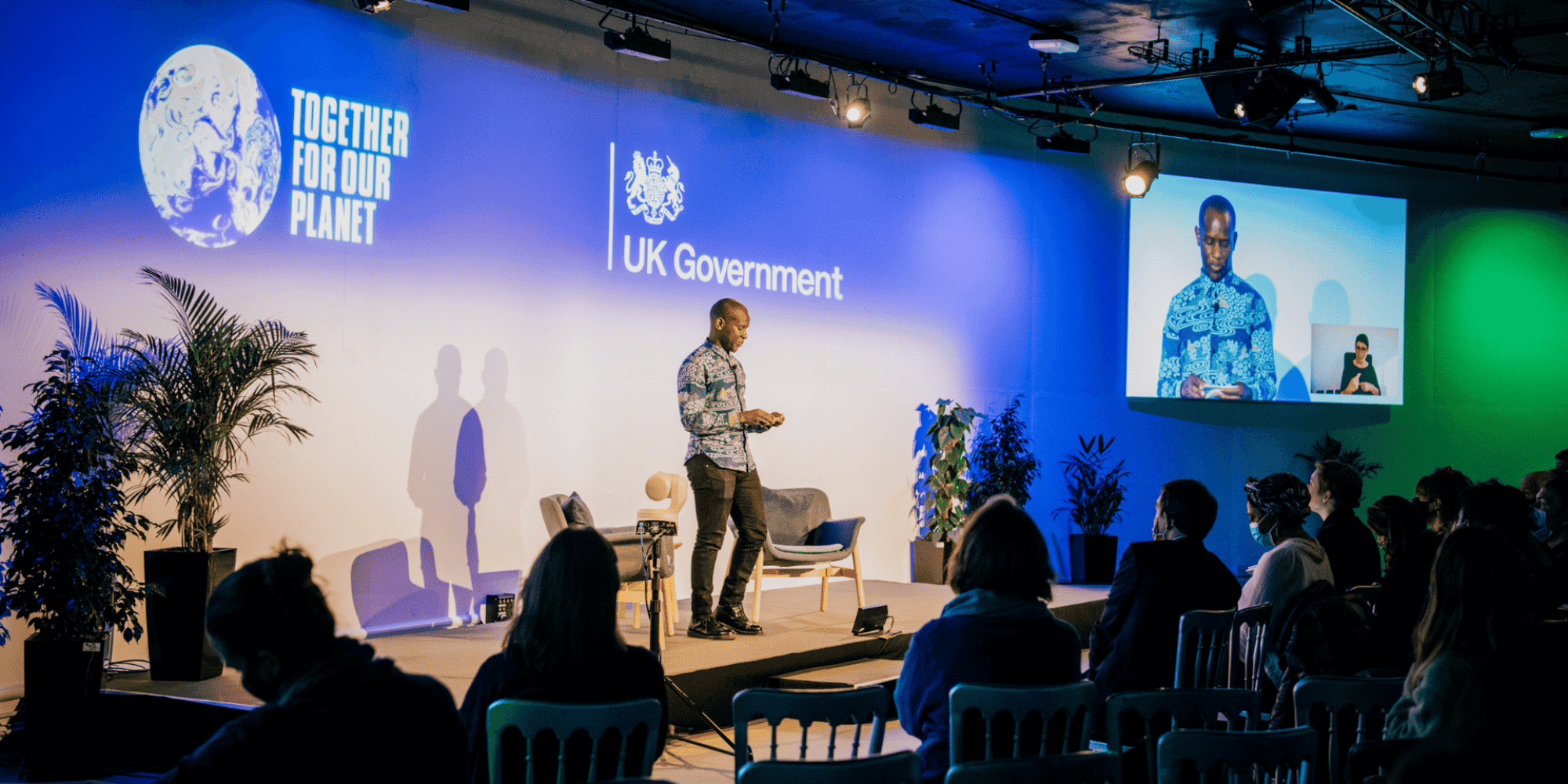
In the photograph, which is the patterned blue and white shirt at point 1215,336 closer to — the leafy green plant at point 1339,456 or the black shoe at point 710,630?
the leafy green plant at point 1339,456

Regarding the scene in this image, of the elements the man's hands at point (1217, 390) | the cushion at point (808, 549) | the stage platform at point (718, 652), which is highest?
the man's hands at point (1217, 390)

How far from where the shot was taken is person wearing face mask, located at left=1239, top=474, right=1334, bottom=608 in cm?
389

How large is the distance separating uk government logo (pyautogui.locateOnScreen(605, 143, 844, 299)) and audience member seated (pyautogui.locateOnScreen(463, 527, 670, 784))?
532 centimetres

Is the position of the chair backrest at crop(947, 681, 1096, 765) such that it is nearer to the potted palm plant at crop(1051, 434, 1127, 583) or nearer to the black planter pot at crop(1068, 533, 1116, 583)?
the potted palm plant at crop(1051, 434, 1127, 583)

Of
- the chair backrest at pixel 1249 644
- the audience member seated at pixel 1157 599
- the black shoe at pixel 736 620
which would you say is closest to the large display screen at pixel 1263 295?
the black shoe at pixel 736 620

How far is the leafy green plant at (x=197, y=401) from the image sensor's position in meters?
5.01

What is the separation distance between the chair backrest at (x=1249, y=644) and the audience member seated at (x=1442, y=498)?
85cm

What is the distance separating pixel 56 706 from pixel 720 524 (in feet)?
8.81

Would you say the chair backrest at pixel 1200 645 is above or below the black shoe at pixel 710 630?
above

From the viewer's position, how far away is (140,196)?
554 centimetres

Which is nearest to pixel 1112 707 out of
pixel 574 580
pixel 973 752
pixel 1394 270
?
pixel 973 752

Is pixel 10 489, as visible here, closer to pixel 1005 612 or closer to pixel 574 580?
pixel 574 580

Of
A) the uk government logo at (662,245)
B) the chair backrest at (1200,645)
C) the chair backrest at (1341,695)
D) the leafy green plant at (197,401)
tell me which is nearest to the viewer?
the chair backrest at (1341,695)

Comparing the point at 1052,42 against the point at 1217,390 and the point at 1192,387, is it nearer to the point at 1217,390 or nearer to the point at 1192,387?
the point at 1192,387
